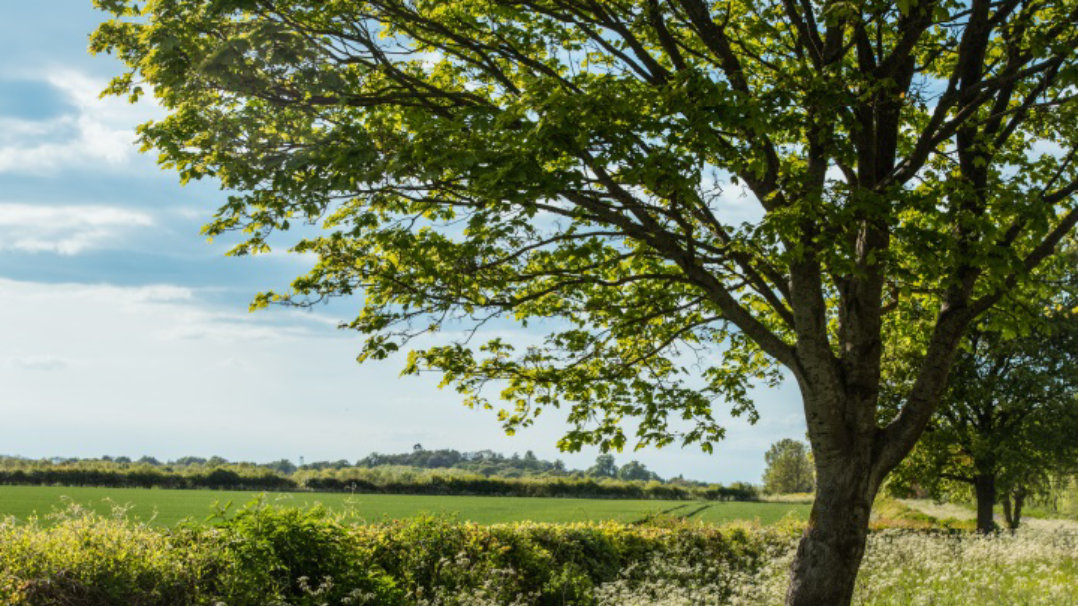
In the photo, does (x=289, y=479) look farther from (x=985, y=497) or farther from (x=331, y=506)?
(x=985, y=497)

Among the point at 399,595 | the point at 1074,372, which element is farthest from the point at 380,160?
the point at 1074,372

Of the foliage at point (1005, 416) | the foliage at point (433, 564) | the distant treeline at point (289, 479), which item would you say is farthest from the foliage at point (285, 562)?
the distant treeline at point (289, 479)

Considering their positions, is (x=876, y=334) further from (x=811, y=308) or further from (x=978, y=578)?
(x=978, y=578)

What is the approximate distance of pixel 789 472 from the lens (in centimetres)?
10169

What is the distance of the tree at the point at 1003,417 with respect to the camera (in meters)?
27.2

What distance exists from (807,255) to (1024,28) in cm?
457

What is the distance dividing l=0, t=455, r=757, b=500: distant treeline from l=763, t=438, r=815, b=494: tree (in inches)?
1572

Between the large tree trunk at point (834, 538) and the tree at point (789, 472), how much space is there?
9490 cm

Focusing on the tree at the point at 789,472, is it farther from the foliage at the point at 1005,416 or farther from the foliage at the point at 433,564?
the foliage at the point at 433,564

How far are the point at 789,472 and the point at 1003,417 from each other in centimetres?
7679

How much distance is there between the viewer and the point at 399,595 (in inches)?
453

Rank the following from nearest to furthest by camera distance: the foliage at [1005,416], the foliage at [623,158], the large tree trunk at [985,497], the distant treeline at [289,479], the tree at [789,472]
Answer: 1. the foliage at [623,158]
2. the foliage at [1005,416]
3. the large tree trunk at [985,497]
4. the distant treeline at [289,479]
5. the tree at [789,472]

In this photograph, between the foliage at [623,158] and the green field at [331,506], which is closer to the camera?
the foliage at [623,158]

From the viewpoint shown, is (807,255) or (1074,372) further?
(1074,372)
